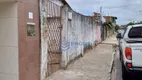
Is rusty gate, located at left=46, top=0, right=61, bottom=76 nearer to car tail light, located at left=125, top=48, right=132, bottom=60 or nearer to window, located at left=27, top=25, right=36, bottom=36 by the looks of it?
window, located at left=27, top=25, right=36, bottom=36

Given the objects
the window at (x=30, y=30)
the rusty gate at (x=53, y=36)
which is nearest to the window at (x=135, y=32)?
the rusty gate at (x=53, y=36)

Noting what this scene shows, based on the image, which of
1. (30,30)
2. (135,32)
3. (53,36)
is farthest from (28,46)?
(135,32)

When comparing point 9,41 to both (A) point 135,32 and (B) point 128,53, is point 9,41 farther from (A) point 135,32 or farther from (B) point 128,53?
(A) point 135,32

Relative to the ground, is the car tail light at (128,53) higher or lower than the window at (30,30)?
lower

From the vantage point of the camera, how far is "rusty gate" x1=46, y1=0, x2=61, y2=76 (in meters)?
6.90

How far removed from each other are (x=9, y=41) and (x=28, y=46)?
19.4 inches

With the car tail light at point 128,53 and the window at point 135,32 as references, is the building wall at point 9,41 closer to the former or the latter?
the car tail light at point 128,53

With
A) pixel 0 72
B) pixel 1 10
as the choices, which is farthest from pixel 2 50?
pixel 1 10

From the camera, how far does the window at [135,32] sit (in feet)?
28.6

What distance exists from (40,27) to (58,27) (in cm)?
223

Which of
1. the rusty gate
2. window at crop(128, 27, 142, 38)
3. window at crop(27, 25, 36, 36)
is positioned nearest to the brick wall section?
window at crop(27, 25, 36, 36)

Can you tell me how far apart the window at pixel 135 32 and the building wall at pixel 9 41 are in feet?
19.0

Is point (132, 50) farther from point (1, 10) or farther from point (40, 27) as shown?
point (1, 10)

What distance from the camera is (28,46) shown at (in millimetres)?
4988
